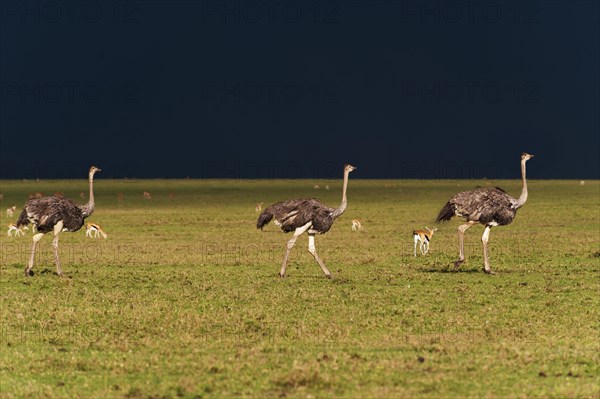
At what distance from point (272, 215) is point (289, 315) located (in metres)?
6.11

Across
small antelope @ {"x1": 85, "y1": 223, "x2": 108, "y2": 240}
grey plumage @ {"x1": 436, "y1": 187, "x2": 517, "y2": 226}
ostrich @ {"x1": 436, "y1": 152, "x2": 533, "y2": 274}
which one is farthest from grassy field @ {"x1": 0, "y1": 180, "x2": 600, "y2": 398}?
small antelope @ {"x1": 85, "y1": 223, "x2": 108, "y2": 240}

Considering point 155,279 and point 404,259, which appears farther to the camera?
point 404,259

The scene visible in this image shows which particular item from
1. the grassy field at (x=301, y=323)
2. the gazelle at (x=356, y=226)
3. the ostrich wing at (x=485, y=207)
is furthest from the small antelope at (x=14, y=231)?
the ostrich wing at (x=485, y=207)

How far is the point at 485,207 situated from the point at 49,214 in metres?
12.0

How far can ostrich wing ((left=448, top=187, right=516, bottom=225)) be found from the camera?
2558 cm

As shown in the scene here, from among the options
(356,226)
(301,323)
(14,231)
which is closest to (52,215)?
(301,323)

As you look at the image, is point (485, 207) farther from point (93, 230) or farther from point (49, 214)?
point (93, 230)

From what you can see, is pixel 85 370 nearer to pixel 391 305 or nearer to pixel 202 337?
pixel 202 337

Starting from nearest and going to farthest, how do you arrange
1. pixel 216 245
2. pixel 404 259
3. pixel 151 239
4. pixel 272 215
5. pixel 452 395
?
1. pixel 452 395
2. pixel 272 215
3. pixel 404 259
4. pixel 216 245
5. pixel 151 239

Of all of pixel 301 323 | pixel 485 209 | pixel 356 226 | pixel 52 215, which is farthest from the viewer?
pixel 356 226

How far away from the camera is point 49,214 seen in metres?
24.8

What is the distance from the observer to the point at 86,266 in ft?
95.7

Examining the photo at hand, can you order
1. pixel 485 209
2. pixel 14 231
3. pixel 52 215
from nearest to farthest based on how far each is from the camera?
pixel 52 215 < pixel 485 209 < pixel 14 231

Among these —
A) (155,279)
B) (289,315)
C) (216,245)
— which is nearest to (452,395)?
(289,315)
